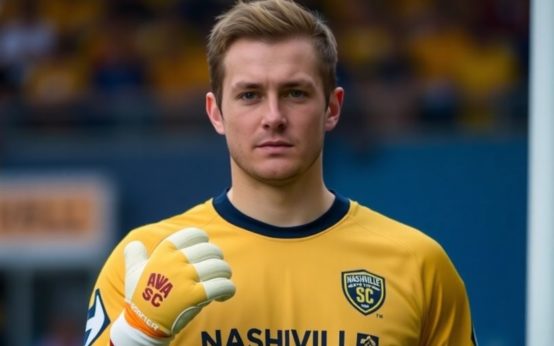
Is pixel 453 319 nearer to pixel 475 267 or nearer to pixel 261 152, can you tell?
pixel 261 152

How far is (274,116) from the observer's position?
3691mm

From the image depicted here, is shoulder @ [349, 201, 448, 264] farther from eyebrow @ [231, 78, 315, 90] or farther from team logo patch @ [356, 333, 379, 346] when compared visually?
eyebrow @ [231, 78, 315, 90]

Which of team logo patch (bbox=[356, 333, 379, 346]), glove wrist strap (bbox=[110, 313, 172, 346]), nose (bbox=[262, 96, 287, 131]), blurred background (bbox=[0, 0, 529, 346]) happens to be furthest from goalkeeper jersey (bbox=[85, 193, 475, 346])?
blurred background (bbox=[0, 0, 529, 346])

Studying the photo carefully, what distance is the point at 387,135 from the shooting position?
11258 millimetres

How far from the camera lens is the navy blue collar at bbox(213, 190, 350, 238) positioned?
3.87 m

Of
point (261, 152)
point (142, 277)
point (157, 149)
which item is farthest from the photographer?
point (157, 149)

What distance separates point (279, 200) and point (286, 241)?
113 millimetres

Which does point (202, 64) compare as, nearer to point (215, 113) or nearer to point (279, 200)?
point (215, 113)

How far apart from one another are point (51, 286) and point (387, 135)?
137 inches

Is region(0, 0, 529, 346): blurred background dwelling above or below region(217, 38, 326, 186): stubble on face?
below

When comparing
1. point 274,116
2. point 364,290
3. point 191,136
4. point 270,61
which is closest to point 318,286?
point 364,290

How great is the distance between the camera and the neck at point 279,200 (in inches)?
152

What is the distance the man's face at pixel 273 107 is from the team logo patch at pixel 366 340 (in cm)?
46

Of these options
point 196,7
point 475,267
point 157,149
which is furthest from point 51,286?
point 475,267
